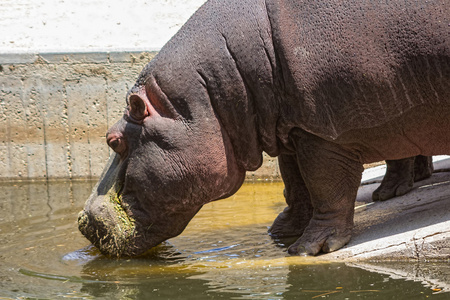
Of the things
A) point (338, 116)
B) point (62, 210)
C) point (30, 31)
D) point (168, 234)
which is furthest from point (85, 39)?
point (338, 116)

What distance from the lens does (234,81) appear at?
431 cm

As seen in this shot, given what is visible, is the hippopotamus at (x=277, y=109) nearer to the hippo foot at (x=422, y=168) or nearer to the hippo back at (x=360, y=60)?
the hippo back at (x=360, y=60)

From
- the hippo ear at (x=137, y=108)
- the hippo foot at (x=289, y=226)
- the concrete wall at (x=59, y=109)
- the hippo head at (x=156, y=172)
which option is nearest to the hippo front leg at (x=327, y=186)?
the hippo head at (x=156, y=172)

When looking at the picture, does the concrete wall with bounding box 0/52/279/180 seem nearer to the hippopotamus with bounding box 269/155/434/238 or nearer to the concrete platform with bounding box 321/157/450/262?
the hippopotamus with bounding box 269/155/434/238

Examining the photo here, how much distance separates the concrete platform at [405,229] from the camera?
13.2 ft

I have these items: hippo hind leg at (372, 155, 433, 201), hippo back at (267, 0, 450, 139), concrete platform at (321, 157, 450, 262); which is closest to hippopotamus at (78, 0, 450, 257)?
hippo back at (267, 0, 450, 139)

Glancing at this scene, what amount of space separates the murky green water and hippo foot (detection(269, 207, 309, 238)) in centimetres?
12

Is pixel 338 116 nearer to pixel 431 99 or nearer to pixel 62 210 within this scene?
pixel 431 99

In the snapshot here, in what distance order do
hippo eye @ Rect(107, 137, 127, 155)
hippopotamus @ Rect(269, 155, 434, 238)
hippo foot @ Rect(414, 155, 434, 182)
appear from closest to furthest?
hippo eye @ Rect(107, 137, 127, 155) → hippopotamus @ Rect(269, 155, 434, 238) → hippo foot @ Rect(414, 155, 434, 182)

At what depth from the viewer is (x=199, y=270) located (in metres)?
4.24

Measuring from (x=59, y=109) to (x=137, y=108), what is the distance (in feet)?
14.2

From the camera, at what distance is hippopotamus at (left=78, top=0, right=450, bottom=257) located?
4.00 m

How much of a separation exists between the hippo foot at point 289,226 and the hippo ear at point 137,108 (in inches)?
58.6

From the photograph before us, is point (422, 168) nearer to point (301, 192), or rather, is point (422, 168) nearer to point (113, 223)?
point (301, 192)
